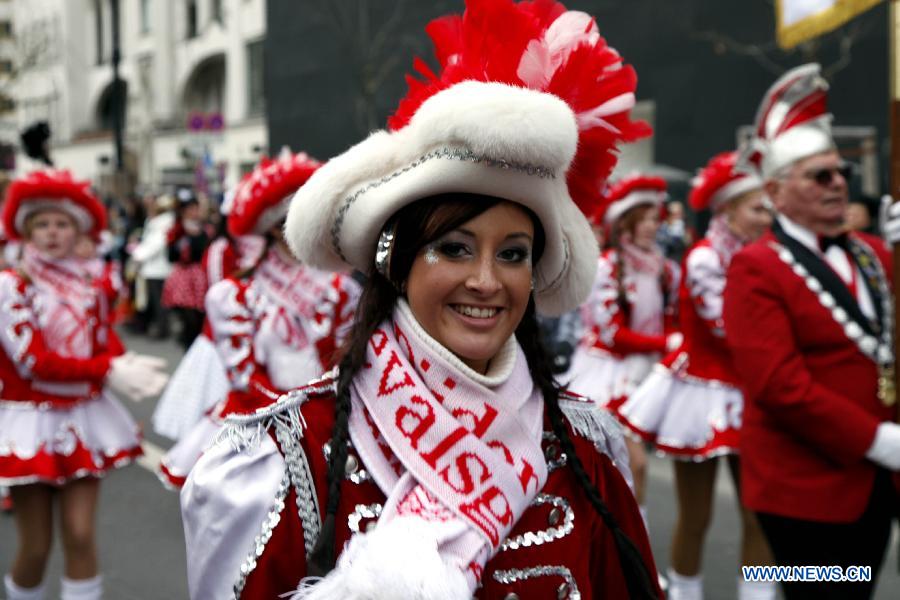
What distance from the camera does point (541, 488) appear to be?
2070mm

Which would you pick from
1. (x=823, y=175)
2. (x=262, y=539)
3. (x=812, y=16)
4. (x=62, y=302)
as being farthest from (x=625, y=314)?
(x=262, y=539)

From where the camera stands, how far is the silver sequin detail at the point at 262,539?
1.88 metres

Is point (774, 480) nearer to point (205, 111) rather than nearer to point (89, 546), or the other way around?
point (89, 546)

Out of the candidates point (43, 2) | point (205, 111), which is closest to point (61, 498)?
point (205, 111)

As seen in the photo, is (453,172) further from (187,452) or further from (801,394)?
(187,452)

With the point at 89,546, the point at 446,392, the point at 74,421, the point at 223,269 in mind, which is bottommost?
the point at 89,546

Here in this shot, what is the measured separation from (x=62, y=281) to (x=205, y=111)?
115 ft

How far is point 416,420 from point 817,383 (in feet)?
6.41

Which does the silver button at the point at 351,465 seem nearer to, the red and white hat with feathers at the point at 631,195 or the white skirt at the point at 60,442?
the white skirt at the point at 60,442

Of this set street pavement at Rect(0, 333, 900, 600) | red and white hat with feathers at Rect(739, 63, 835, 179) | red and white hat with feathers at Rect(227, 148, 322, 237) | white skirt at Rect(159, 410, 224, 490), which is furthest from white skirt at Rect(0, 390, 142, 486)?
red and white hat with feathers at Rect(739, 63, 835, 179)

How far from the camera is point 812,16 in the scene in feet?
14.0

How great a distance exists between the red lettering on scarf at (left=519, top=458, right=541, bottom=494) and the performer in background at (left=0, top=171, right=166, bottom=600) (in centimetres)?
290

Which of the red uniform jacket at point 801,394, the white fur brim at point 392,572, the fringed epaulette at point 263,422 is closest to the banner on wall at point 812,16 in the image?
the red uniform jacket at point 801,394

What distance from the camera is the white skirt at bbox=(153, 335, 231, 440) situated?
5164mm
